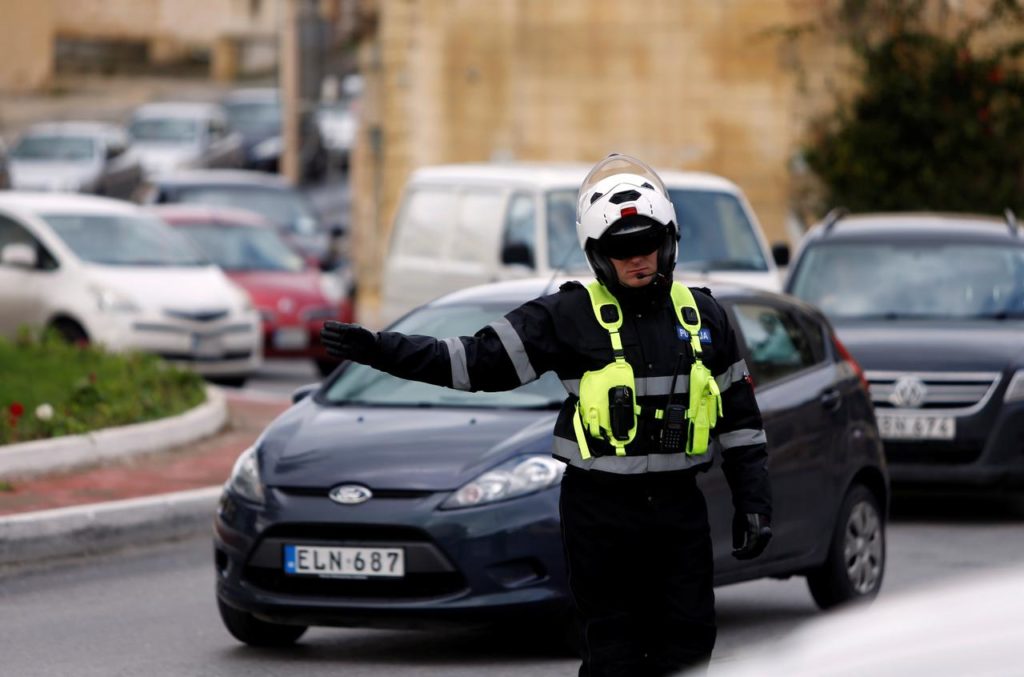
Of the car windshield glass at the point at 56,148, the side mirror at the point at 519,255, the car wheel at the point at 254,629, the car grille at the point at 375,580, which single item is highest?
the car grille at the point at 375,580

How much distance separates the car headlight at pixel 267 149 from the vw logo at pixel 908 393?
38.6 m

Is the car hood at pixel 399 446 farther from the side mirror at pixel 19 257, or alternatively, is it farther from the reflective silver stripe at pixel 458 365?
the side mirror at pixel 19 257

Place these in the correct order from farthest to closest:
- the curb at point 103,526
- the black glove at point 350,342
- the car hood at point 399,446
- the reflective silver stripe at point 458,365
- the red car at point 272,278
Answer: the red car at point 272,278
the curb at point 103,526
the car hood at point 399,446
the reflective silver stripe at point 458,365
the black glove at point 350,342


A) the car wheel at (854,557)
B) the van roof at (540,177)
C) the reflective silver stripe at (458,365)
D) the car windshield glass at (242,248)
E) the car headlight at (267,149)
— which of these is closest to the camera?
the reflective silver stripe at (458,365)

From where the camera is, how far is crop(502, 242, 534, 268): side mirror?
15.4 metres

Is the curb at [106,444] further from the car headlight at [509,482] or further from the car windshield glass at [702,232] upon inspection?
the car headlight at [509,482]

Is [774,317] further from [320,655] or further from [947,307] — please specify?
[947,307]

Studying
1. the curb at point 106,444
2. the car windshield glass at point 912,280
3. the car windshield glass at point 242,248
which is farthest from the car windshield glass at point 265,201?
the car windshield glass at point 912,280

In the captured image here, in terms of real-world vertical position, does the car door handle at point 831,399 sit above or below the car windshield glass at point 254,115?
above

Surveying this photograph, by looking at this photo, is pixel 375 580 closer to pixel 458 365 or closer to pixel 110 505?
pixel 458 365

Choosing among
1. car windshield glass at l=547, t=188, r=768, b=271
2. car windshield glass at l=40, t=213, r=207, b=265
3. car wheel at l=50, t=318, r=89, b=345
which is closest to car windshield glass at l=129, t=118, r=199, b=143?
car windshield glass at l=40, t=213, r=207, b=265

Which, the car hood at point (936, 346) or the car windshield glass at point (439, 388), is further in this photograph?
the car hood at point (936, 346)

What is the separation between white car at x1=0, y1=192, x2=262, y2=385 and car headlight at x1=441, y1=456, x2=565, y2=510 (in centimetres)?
973

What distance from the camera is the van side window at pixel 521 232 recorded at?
15406 mm
